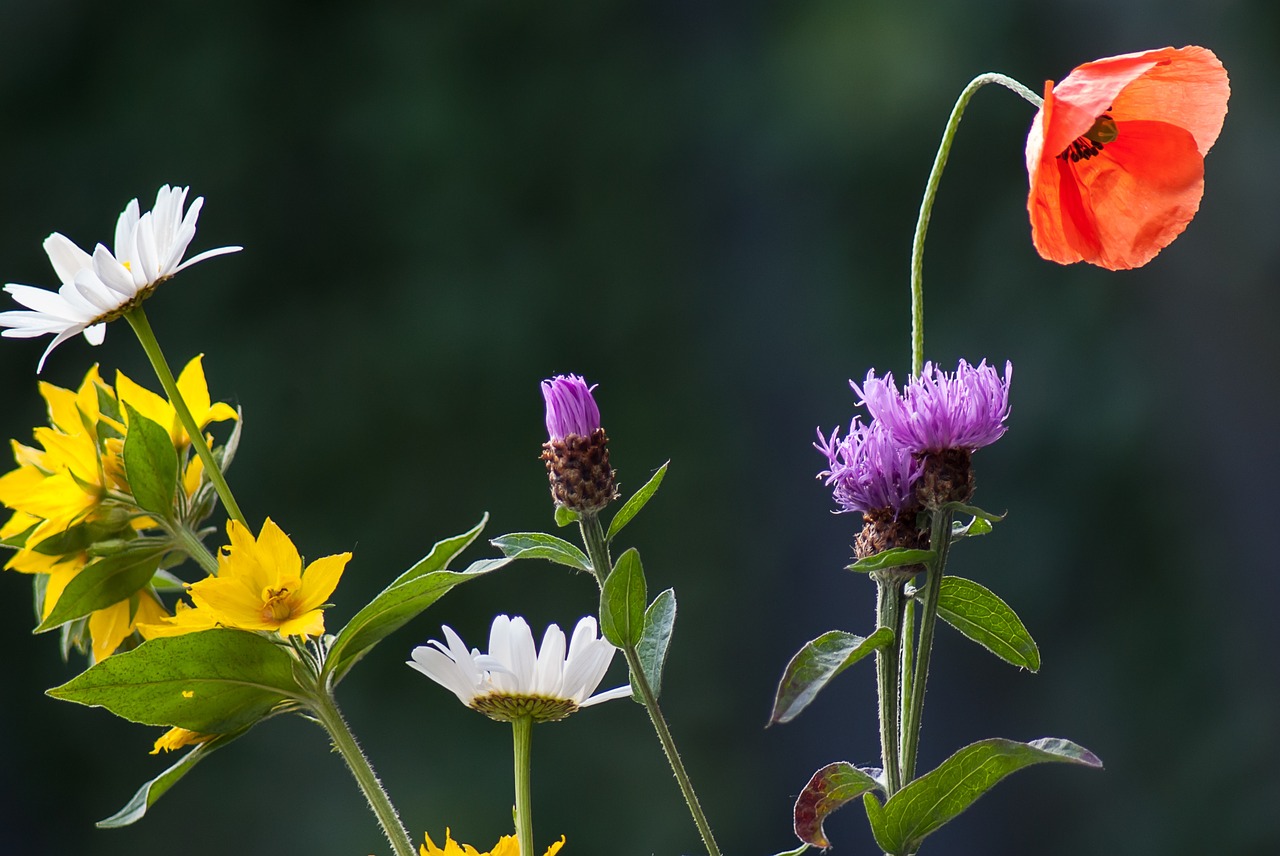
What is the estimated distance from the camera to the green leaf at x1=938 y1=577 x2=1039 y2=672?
1.00 ft

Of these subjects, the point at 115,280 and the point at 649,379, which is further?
the point at 649,379

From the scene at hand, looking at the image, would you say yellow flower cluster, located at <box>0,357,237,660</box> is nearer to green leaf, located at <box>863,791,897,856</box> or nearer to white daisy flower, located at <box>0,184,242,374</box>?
white daisy flower, located at <box>0,184,242,374</box>

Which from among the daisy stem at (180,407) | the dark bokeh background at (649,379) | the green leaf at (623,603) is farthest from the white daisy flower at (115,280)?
the dark bokeh background at (649,379)

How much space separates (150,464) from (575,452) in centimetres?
9

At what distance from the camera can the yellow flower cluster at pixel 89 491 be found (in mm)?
329

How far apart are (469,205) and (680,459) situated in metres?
0.51

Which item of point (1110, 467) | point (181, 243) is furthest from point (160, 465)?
point (1110, 467)

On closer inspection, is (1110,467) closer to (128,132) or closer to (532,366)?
(532,366)

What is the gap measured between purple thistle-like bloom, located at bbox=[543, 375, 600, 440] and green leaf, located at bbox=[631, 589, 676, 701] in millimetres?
42

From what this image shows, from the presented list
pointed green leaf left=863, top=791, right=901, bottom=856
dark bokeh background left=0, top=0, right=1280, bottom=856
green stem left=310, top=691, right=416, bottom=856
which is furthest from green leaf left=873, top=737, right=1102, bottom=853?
dark bokeh background left=0, top=0, right=1280, bottom=856

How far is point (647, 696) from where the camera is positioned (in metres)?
0.29

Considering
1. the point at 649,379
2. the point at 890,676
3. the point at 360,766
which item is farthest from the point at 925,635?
the point at 649,379

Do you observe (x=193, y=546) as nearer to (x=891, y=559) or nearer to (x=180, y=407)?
(x=180, y=407)

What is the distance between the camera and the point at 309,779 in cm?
213
